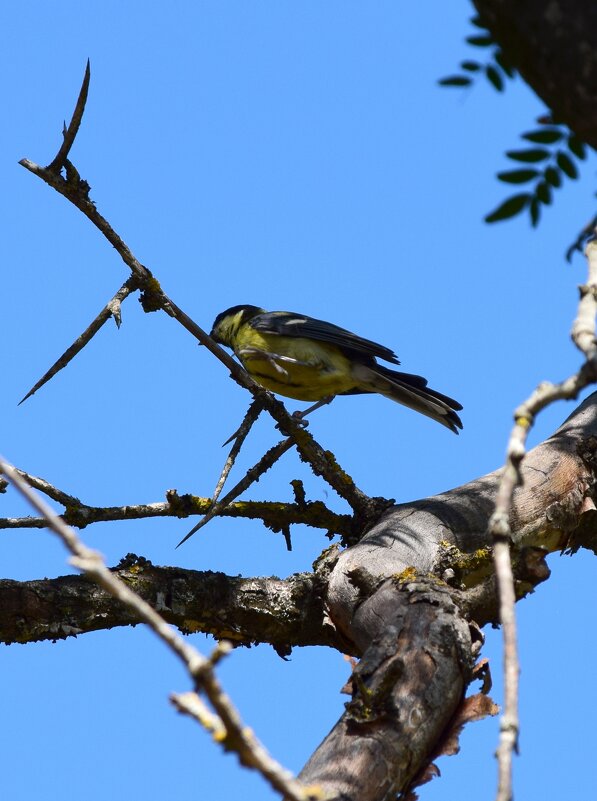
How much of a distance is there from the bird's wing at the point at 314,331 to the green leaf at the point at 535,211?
4.08m

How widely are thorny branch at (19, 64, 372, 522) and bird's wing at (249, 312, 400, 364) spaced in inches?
68.2

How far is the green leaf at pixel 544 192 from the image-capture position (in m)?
2.45

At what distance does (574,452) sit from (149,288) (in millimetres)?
2322

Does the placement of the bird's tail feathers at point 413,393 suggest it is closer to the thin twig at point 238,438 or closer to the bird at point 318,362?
the bird at point 318,362

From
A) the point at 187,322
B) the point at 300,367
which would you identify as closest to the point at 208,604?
the point at 187,322

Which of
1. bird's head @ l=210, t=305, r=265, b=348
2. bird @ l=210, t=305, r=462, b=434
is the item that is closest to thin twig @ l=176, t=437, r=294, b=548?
bird @ l=210, t=305, r=462, b=434

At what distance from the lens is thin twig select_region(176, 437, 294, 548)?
4.27 m

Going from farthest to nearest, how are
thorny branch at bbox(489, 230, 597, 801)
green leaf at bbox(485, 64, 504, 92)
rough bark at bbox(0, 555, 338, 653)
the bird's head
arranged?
1. the bird's head
2. rough bark at bbox(0, 555, 338, 653)
3. green leaf at bbox(485, 64, 504, 92)
4. thorny branch at bbox(489, 230, 597, 801)

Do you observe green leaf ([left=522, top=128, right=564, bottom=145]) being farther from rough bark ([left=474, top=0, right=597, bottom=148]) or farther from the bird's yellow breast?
the bird's yellow breast

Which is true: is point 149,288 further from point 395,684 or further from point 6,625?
point 395,684

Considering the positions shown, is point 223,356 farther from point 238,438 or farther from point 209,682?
point 209,682

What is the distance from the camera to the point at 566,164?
8.11ft

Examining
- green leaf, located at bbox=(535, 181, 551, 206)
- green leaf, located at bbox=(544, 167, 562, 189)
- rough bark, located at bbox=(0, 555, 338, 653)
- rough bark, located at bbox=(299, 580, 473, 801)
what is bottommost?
rough bark, located at bbox=(299, 580, 473, 801)

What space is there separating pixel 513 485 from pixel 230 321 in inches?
256
